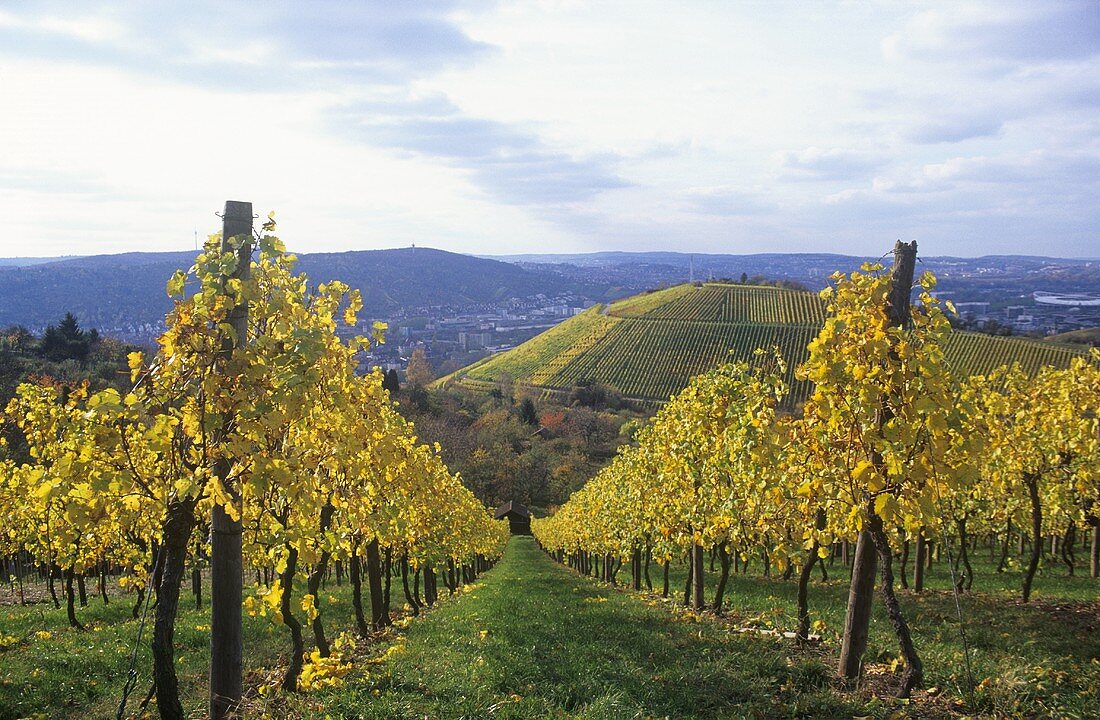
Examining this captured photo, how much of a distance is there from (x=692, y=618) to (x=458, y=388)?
101714 mm

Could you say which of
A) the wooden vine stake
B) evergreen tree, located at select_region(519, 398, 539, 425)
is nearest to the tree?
evergreen tree, located at select_region(519, 398, 539, 425)

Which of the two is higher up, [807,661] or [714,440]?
[714,440]

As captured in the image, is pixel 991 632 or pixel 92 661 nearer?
pixel 92 661

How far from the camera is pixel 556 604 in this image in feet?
47.9

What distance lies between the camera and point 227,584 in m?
5.07

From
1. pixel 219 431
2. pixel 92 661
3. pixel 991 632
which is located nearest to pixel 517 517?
pixel 991 632

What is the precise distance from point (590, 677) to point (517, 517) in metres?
63.1

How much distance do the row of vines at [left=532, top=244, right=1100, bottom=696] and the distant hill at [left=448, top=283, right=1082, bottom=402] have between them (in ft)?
232

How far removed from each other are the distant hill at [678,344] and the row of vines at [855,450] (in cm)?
7059

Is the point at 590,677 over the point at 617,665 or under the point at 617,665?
over

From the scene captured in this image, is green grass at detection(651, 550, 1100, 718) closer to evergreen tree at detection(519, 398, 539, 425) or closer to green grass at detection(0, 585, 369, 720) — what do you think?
green grass at detection(0, 585, 369, 720)

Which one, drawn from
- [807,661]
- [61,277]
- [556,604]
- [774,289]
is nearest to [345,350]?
[807,661]

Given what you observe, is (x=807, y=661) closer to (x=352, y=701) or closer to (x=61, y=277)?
(x=352, y=701)

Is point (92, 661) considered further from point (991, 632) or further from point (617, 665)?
point (991, 632)
